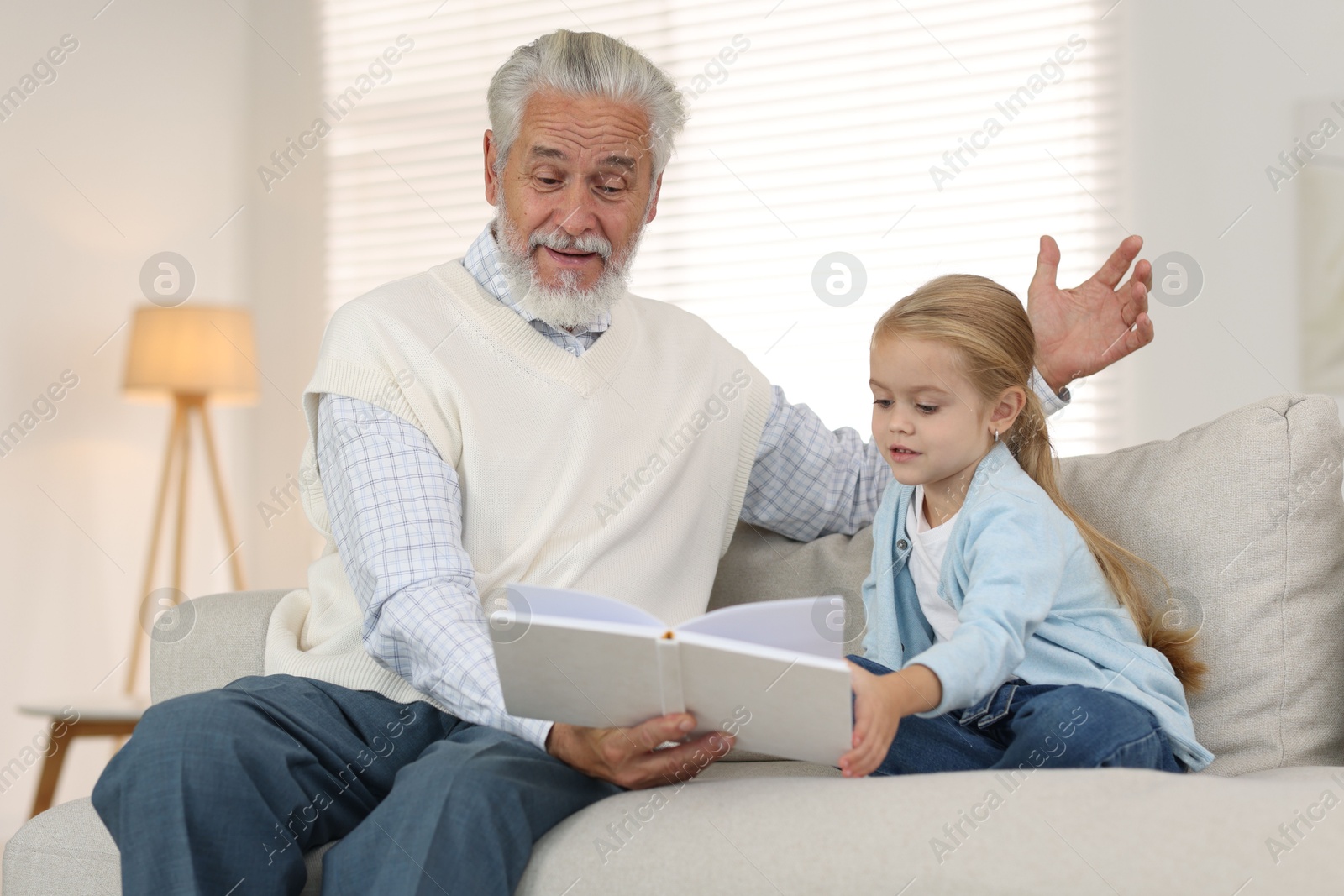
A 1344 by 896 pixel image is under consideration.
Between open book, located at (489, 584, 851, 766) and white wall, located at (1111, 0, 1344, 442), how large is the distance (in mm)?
2135

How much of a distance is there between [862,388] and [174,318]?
6.47 feet

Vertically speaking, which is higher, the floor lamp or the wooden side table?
the floor lamp

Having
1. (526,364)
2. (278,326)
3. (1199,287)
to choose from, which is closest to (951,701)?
(526,364)

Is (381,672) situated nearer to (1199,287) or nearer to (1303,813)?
(1303,813)

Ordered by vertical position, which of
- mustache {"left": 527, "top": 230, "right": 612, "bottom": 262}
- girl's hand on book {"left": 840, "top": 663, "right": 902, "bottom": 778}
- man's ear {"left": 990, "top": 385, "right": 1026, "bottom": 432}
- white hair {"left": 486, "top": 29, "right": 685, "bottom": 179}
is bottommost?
girl's hand on book {"left": 840, "top": 663, "right": 902, "bottom": 778}

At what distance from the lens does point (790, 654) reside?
92cm

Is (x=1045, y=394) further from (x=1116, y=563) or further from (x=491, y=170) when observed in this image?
(x=491, y=170)

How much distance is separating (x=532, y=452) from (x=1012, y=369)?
648 mm

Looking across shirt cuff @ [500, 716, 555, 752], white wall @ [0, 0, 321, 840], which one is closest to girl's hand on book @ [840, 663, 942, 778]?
shirt cuff @ [500, 716, 555, 752]

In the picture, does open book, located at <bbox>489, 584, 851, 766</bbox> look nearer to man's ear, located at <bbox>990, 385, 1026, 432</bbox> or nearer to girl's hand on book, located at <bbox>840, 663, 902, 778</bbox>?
girl's hand on book, located at <bbox>840, 663, 902, 778</bbox>

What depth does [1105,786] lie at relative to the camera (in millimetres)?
1076

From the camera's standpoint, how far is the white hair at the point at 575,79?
1.67 m

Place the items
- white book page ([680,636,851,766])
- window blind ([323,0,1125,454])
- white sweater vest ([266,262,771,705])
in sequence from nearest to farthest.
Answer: white book page ([680,636,851,766]) < white sweater vest ([266,262,771,705]) < window blind ([323,0,1125,454])

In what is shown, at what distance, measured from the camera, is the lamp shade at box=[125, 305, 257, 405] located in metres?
3.31
